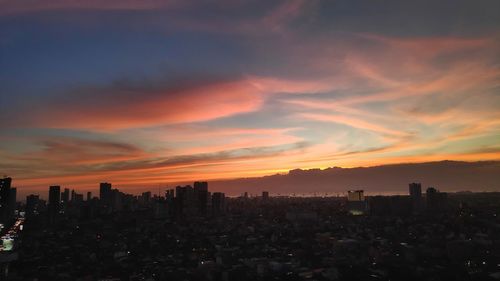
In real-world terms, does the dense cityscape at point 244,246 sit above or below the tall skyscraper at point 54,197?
below

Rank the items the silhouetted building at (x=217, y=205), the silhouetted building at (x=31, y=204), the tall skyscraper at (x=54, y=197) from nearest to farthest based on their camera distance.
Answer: the tall skyscraper at (x=54, y=197) < the silhouetted building at (x=31, y=204) < the silhouetted building at (x=217, y=205)

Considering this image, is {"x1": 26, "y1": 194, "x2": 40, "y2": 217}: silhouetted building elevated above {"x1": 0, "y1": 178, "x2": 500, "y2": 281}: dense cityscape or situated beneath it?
elevated above

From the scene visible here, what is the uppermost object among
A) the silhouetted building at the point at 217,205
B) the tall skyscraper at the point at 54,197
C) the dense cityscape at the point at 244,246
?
the tall skyscraper at the point at 54,197

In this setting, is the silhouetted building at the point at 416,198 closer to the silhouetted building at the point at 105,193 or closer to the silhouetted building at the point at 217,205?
the silhouetted building at the point at 217,205

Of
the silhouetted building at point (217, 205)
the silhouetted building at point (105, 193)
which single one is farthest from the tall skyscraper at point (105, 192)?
the silhouetted building at point (217, 205)

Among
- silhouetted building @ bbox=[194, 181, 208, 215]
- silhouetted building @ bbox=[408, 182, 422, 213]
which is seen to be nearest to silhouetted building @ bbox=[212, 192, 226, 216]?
silhouetted building @ bbox=[194, 181, 208, 215]

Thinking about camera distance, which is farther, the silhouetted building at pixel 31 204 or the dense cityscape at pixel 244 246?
the silhouetted building at pixel 31 204

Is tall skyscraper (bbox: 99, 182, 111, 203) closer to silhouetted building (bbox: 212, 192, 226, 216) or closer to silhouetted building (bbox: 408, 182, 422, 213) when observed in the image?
silhouetted building (bbox: 212, 192, 226, 216)

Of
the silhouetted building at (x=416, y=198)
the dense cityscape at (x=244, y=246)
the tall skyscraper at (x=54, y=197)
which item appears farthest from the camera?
the silhouetted building at (x=416, y=198)

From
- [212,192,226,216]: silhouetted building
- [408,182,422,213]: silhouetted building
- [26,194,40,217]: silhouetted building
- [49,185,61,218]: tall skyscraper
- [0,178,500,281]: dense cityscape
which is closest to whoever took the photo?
[0,178,500,281]: dense cityscape
